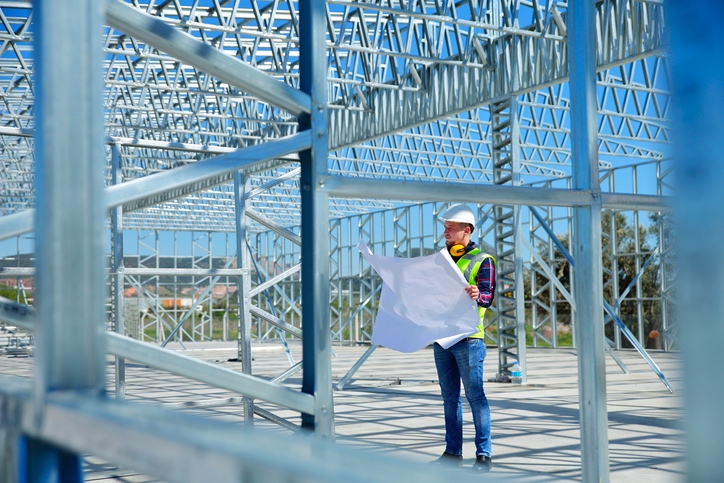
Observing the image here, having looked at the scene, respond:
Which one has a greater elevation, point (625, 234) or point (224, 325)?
point (625, 234)

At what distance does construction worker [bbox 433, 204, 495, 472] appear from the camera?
21.5 ft

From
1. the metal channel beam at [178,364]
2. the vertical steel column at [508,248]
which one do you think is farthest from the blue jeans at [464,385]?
the vertical steel column at [508,248]

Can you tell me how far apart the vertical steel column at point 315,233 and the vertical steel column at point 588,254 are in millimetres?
1677

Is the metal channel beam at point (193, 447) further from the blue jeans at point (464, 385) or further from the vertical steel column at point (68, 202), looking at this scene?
the blue jeans at point (464, 385)

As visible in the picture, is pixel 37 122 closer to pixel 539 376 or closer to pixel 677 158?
pixel 677 158

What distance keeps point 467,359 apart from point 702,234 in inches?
213

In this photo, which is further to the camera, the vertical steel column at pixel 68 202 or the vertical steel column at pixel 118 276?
the vertical steel column at pixel 118 276

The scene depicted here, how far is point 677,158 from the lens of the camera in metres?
1.26

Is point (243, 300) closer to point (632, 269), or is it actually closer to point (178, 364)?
point (178, 364)

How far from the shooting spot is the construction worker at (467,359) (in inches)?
258

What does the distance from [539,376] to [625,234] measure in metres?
10.7

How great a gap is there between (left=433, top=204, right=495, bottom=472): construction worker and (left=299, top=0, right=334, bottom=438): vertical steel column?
2742mm

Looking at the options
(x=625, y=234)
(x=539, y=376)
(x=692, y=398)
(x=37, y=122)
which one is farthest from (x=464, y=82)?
(x=692, y=398)

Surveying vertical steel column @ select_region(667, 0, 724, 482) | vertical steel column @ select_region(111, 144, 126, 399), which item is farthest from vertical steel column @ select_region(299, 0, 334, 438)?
vertical steel column @ select_region(111, 144, 126, 399)
